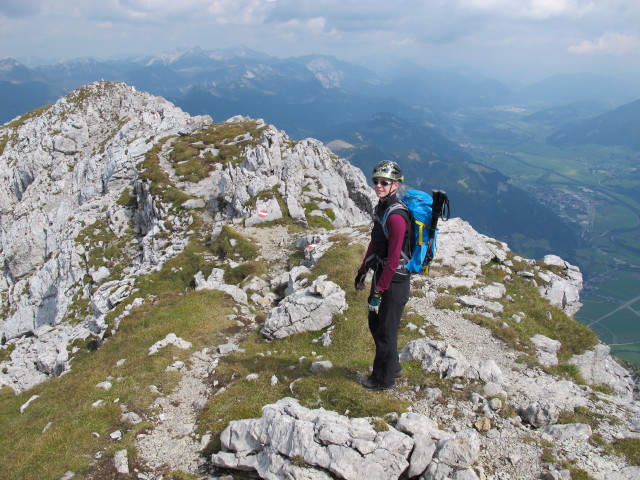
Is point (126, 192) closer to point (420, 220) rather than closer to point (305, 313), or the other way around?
point (305, 313)

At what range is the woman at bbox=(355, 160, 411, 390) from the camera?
28.7ft

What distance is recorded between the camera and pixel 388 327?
31.5 ft

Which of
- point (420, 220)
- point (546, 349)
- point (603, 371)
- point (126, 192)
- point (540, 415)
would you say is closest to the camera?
point (420, 220)

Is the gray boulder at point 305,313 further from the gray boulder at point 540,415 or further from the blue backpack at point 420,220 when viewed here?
the gray boulder at point 540,415

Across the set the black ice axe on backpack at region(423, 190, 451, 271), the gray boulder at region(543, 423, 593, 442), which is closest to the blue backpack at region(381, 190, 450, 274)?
the black ice axe on backpack at region(423, 190, 451, 271)

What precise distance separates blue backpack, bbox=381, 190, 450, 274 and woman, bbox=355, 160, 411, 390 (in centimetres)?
11

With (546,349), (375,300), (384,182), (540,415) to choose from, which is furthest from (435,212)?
(546,349)

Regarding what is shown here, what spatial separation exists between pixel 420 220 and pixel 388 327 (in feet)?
9.13

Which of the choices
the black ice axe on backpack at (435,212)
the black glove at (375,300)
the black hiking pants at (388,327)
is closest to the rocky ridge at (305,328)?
the black hiking pants at (388,327)

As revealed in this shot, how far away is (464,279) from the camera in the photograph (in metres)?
20.3

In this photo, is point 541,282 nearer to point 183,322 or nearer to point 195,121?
point 183,322

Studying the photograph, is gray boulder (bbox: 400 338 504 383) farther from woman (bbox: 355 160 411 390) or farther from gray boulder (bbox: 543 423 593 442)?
gray boulder (bbox: 543 423 593 442)

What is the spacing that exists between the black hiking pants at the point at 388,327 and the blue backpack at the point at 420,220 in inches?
19.9

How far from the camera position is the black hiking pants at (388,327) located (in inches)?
365
